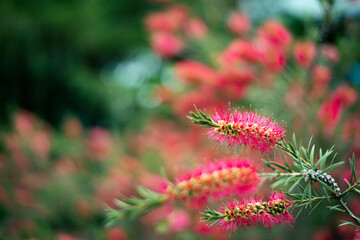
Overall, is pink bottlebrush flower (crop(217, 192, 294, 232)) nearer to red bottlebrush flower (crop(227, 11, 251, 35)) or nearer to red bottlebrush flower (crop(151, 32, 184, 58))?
red bottlebrush flower (crop(227, 11, 251, 35))

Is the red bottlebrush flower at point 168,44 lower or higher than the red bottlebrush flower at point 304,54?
higher

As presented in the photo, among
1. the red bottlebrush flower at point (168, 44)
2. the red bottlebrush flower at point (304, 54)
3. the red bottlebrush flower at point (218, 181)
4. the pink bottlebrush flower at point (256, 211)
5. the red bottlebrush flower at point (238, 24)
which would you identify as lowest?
the pink bottlebrush flower at point (256, 211)

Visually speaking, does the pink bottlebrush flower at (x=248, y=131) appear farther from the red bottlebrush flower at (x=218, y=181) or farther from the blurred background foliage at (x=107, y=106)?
the blurred background foliage at (x=107, y=106)

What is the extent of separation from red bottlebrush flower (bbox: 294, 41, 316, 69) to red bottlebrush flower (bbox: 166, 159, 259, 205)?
0.58 m

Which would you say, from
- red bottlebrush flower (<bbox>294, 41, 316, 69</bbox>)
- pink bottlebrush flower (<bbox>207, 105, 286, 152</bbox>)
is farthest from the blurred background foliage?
pink bottlebrush flower (<bbox>207, 105, 286, 152</bbox>)

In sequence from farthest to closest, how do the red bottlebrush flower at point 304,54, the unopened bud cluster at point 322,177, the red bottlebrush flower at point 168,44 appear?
the red bottlebrush flower at point 168,44 < the red bottlebrush flower at point 304,54 < the unopened bud cluster at point 322,177

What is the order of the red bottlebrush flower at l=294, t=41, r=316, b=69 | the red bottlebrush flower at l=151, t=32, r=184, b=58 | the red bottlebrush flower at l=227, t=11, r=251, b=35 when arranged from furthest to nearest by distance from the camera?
the red bottlebrush flower at l=151, t=32, r=184, b=58 < the red bottlebrush flower at l=227, t=11, r=251, b=35 < the red bottlebrush flower at l=294, t=41, r=316, b=69

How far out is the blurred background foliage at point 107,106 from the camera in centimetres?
103

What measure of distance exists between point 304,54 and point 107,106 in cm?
202

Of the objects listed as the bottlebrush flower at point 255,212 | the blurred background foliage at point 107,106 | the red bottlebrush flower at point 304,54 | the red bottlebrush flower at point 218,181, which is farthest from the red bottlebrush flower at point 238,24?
the bottlebrush flower at point 255,212

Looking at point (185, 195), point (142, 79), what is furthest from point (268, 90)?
point (142, 79)

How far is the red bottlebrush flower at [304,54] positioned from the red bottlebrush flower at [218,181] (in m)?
0.58

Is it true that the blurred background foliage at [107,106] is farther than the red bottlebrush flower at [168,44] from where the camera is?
No

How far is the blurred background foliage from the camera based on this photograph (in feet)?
3.36
